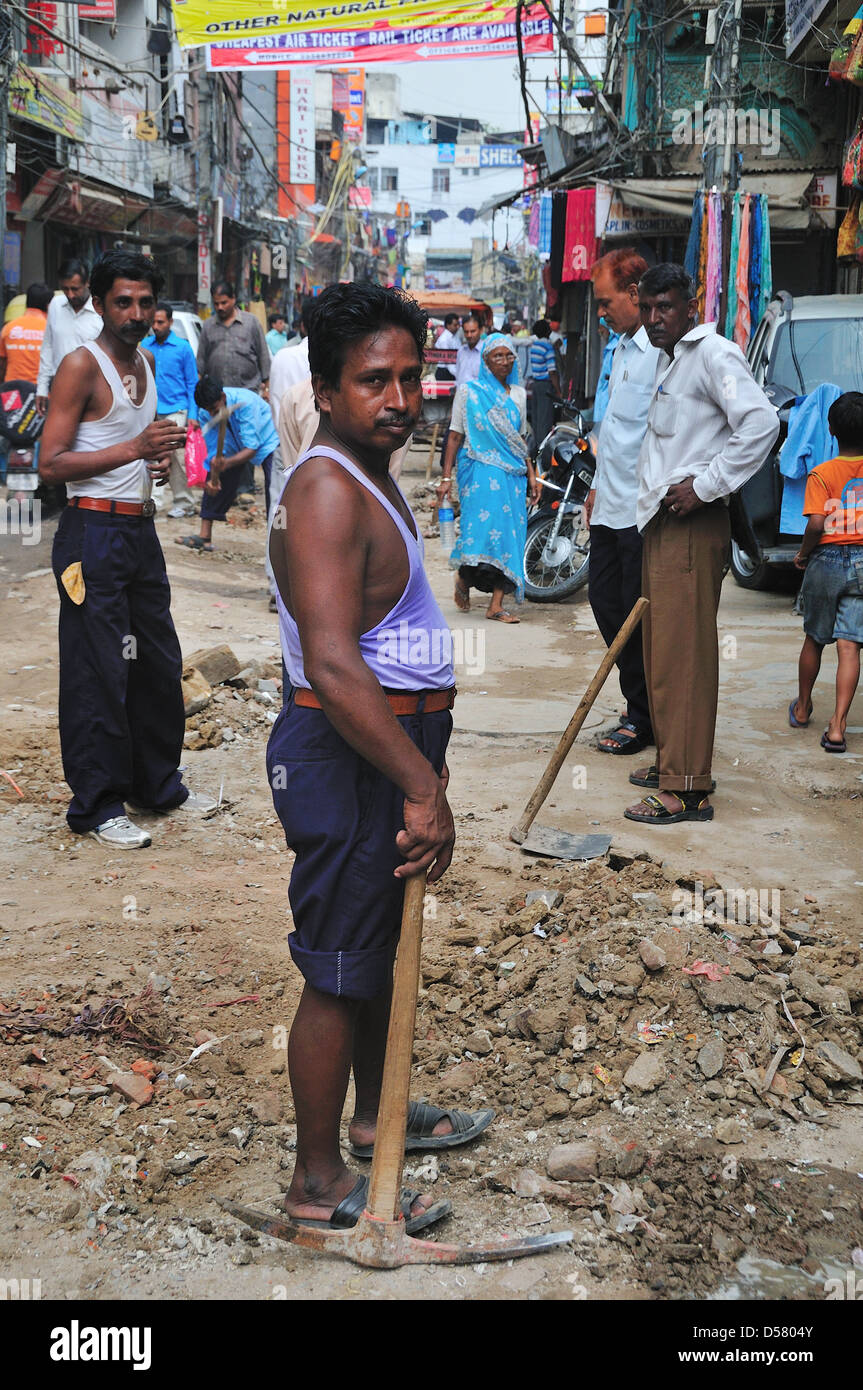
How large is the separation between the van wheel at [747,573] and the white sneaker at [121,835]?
6060mm

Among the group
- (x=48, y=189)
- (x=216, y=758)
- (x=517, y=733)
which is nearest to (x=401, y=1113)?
(x=216, y=758)

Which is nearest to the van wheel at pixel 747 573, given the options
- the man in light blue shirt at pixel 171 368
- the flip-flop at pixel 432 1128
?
the man in light blue shirt at pixel 171 368

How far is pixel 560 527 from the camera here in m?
9.45

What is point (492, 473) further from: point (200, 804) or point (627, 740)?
point (200, 804)

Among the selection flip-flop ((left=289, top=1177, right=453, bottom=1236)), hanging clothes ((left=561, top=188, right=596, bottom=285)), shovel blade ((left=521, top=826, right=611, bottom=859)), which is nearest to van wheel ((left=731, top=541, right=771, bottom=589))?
shovel blade ((left=521, top=826, right=611, bottom=859))

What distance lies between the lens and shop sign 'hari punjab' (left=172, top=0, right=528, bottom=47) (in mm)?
13570

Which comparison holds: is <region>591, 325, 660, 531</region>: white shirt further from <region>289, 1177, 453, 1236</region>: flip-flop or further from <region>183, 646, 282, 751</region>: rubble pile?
<region>289, 1177, 453, 1236</region>: flip-flop

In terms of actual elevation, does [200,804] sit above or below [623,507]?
below

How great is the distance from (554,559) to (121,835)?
5.48 m

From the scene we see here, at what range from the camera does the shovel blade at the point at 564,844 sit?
4547 mm

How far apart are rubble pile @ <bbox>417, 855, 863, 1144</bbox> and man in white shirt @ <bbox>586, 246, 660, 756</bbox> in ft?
6.44

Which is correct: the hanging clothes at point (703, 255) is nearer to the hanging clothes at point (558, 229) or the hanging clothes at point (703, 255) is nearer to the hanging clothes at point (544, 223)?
the hanging clothes at point (558, 229)

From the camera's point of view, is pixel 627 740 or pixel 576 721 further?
pixel 627 740

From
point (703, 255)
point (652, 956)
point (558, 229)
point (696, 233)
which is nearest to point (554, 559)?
point (703, 255)
